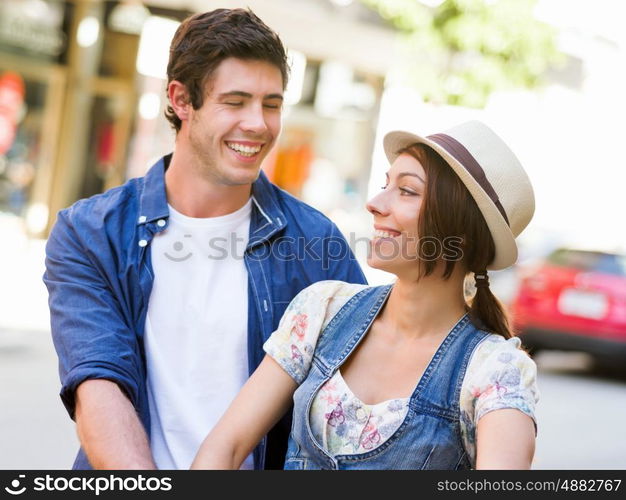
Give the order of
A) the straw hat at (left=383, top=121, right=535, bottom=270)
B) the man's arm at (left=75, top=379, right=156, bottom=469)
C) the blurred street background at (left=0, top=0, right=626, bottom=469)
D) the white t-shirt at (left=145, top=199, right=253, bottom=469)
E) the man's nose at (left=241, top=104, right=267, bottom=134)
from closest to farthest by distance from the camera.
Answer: the man's arm at (left=75, top=379, right=156, bottom=469) → the straw hat at (left=383, top=121, right=535, bottom=270) → the white t-shirt at (left=145, top=199, right=253, bottom=469) → the man's nose at (left=241, top=104, right=267, bottom=134) → the blurred street background at (left=0, top=0, right=626, bottom=469)

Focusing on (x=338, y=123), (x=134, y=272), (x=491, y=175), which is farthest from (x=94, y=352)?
(x=338, y=123)

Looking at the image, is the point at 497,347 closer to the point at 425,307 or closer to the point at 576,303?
the point at 425,307

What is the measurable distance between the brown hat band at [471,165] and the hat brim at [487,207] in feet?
0.05

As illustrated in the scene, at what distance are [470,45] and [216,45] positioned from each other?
42.3ft

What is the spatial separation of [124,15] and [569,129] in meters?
14.7

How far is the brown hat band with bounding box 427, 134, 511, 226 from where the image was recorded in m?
2.75

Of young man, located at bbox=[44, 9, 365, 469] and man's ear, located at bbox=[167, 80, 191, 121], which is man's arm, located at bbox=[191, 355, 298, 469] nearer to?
young man, located at bbox=[44, 9, 365, 469]

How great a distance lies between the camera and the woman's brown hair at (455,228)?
9.13 feet

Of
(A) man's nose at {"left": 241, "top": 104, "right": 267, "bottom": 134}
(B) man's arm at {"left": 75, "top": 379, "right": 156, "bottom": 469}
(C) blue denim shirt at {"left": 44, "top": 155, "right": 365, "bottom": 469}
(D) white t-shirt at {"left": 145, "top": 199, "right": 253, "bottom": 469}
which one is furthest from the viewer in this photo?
(A) man's nose at {"left": 241, "top": 104, "right": 267, "bottom": 134}

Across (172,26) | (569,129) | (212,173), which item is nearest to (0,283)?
(172,26)

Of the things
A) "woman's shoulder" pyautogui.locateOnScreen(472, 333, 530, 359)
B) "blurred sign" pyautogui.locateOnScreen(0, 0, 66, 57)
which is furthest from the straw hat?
"blurred sign" pyautogui.locateOnScreen(0, 0, 66, 57)

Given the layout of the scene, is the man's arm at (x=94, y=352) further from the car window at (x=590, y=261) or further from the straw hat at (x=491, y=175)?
the car window at (x=590, y=261)
